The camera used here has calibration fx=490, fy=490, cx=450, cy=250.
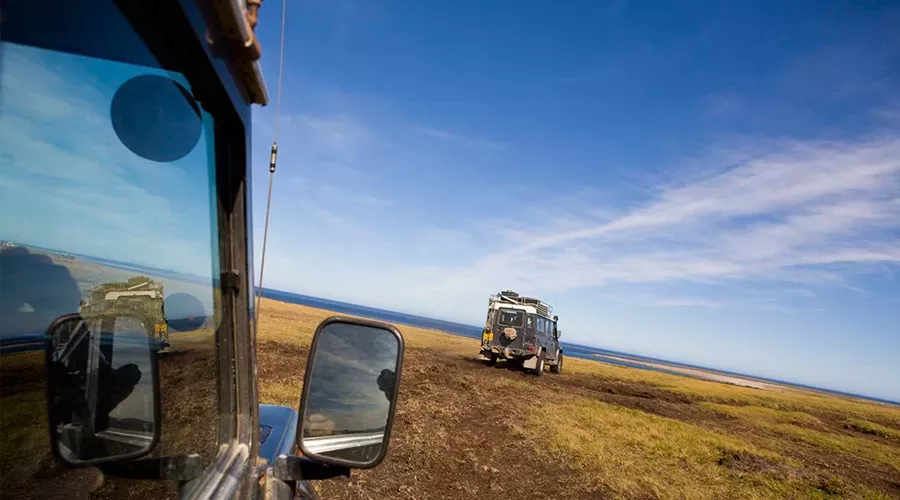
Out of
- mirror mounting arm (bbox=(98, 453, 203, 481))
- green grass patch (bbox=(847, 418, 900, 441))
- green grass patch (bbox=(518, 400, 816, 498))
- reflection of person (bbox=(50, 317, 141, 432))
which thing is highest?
reflection of person (bbox=(50, 317, 141, 432))

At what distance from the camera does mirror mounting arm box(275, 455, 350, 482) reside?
169 centimetres

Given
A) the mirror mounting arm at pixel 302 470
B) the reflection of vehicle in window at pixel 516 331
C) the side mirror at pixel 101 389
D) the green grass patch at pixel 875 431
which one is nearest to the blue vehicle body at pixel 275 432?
the mirror mounting arm at pixel 302 470

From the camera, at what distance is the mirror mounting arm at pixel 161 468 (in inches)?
39.3

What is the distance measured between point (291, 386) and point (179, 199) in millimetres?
9622

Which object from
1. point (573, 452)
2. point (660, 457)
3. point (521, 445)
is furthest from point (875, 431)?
point (521, 445)

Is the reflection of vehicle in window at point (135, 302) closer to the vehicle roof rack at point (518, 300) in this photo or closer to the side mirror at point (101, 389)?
the side mirror at point (101, 389)

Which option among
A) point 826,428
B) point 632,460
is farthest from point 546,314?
point 632,460

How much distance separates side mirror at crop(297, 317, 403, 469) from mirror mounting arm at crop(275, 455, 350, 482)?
0.41 feet

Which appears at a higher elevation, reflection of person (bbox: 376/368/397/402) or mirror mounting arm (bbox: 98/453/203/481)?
reflection of person (bbox: 376/368/397/402)

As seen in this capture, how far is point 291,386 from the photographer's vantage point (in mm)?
10047

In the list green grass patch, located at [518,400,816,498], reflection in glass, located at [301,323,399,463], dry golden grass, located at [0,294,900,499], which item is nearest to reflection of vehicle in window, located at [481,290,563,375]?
dry golden grass, located at [0,294,900,499]

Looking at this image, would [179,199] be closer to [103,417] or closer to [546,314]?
[103,417]

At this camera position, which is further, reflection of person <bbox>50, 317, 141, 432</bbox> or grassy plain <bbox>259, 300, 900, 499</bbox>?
grassy plain <bbox>259, 300, 900, 499</bbox>

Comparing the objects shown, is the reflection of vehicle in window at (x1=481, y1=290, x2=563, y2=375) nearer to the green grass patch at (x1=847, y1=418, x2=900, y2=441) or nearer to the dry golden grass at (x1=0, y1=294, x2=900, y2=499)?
the dry golden grass at (x1=0, y1=294, x2=900, y2=499)
